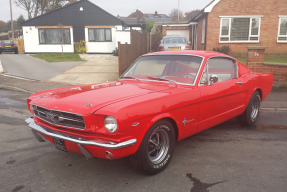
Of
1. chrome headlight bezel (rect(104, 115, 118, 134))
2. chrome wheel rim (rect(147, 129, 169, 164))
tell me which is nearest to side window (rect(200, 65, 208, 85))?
chrome wheel rim (rect(147, 129, 169, 164))

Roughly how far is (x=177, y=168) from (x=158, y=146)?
0.42 meters

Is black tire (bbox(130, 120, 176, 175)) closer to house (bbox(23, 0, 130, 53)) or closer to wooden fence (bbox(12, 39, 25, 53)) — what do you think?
house (bbox(23, 0, 130, 53))

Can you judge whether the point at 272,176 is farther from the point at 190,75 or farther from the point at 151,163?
the point at 190,75

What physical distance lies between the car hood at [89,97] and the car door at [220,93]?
0.63m

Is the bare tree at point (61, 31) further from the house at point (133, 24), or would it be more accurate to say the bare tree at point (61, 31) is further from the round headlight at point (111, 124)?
the round headlight at point (111, 124)

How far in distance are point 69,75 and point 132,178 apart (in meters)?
9.44

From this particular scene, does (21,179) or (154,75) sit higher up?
(154,75)

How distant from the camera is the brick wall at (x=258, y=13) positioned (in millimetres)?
17938

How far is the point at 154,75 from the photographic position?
4.23 metres

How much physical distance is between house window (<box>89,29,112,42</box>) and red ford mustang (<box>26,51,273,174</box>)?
69.5ft

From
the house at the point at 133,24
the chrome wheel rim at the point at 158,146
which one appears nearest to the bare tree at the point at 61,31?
the house at the point at 133,24

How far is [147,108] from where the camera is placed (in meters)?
3.02

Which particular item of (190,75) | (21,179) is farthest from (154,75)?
(21,179)

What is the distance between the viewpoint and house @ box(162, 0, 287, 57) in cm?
1803
